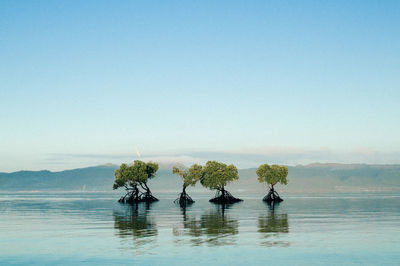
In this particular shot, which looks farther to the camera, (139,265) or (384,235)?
(384,235)

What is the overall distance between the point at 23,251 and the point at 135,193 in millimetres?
105048

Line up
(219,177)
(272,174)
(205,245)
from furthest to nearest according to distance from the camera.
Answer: (272,174)
(219,177)
(205,245)

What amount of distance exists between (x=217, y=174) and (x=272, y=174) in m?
21.3

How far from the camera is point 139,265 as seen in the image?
87.7 feet

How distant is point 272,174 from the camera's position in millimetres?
142375

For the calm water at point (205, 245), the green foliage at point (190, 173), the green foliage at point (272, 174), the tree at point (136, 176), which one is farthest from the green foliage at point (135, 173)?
the calm water at point (205, 245)

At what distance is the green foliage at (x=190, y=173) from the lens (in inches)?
5069

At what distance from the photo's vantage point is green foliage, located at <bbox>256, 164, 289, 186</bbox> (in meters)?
141

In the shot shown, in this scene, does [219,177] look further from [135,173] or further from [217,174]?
[135,173]

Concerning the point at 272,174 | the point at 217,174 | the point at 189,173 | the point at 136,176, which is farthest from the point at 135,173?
the point at 272,174

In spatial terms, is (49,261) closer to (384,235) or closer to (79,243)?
(79,243)

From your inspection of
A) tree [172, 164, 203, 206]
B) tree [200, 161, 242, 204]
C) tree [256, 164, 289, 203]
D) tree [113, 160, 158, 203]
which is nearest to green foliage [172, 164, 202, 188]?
tree [172, 164, 203, 206]

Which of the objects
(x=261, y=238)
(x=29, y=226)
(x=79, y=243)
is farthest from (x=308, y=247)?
(x=29, y=226)

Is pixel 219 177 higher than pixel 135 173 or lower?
lower
